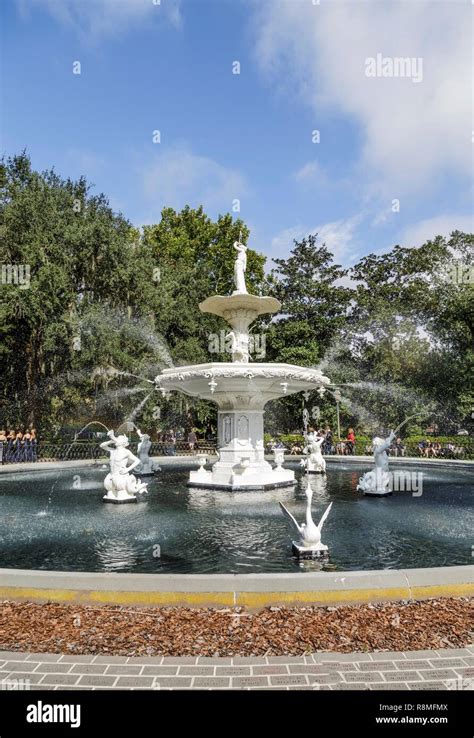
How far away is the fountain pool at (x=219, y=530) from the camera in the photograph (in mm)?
7691

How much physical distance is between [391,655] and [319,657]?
62cm

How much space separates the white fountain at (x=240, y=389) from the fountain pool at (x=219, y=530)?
2.49ft

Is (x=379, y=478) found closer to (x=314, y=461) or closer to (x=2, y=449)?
(x=314, y=461)

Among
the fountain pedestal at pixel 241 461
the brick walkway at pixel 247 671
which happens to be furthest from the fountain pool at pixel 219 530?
the brick walkway at pixel 247 671

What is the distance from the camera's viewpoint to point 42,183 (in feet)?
106

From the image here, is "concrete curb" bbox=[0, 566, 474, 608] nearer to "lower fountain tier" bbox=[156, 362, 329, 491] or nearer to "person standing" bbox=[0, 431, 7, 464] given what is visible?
"lower fountain tier" bbox=[156, 362, 329, 491]

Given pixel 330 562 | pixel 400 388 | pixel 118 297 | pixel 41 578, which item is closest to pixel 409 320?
pixel 400 388

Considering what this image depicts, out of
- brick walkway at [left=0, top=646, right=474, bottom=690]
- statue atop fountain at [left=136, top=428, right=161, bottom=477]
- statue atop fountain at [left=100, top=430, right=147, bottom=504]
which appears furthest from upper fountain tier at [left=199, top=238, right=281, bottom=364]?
brick walkway at [left=0, top=646, right=474, bottom=690]

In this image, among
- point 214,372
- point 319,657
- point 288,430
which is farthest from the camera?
point 288,430

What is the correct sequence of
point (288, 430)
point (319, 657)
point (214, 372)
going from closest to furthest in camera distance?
point (319, 657) → point (214, 372) → point (288, 430)

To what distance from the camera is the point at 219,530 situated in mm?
9891

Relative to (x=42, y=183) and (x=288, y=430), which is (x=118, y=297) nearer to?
(x=42, y=183)

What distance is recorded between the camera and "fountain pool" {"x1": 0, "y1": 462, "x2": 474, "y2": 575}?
7691 mm
